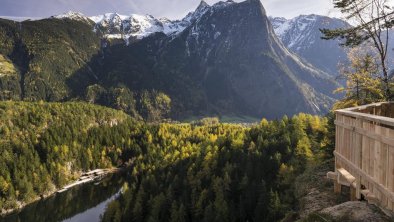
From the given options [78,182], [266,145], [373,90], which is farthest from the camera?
[78,182]

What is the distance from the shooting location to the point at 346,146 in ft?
65.4

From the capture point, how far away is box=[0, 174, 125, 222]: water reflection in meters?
135

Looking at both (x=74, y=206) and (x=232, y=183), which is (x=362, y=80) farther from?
(x=74, y=206)

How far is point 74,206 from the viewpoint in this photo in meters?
147

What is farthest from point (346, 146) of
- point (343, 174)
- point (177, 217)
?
point (177, 217)

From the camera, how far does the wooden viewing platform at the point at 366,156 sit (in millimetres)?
14619

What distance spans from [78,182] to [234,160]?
9110cm

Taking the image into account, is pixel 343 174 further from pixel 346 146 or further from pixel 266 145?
pixel 266 145

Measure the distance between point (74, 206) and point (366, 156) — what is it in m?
145

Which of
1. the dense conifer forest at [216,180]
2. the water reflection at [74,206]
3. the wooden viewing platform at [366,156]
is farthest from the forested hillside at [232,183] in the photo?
the wooden viewing platform at [366,156]

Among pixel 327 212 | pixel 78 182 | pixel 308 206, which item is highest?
pixel 327 212

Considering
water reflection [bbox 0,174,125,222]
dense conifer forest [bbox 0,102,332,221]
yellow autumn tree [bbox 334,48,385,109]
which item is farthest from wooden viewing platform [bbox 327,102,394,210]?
water reflection [bbox 0,174,125,222]

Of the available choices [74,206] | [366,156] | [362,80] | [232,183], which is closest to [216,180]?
[232,183]

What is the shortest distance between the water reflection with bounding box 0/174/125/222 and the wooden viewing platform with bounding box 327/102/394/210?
12026 cm
